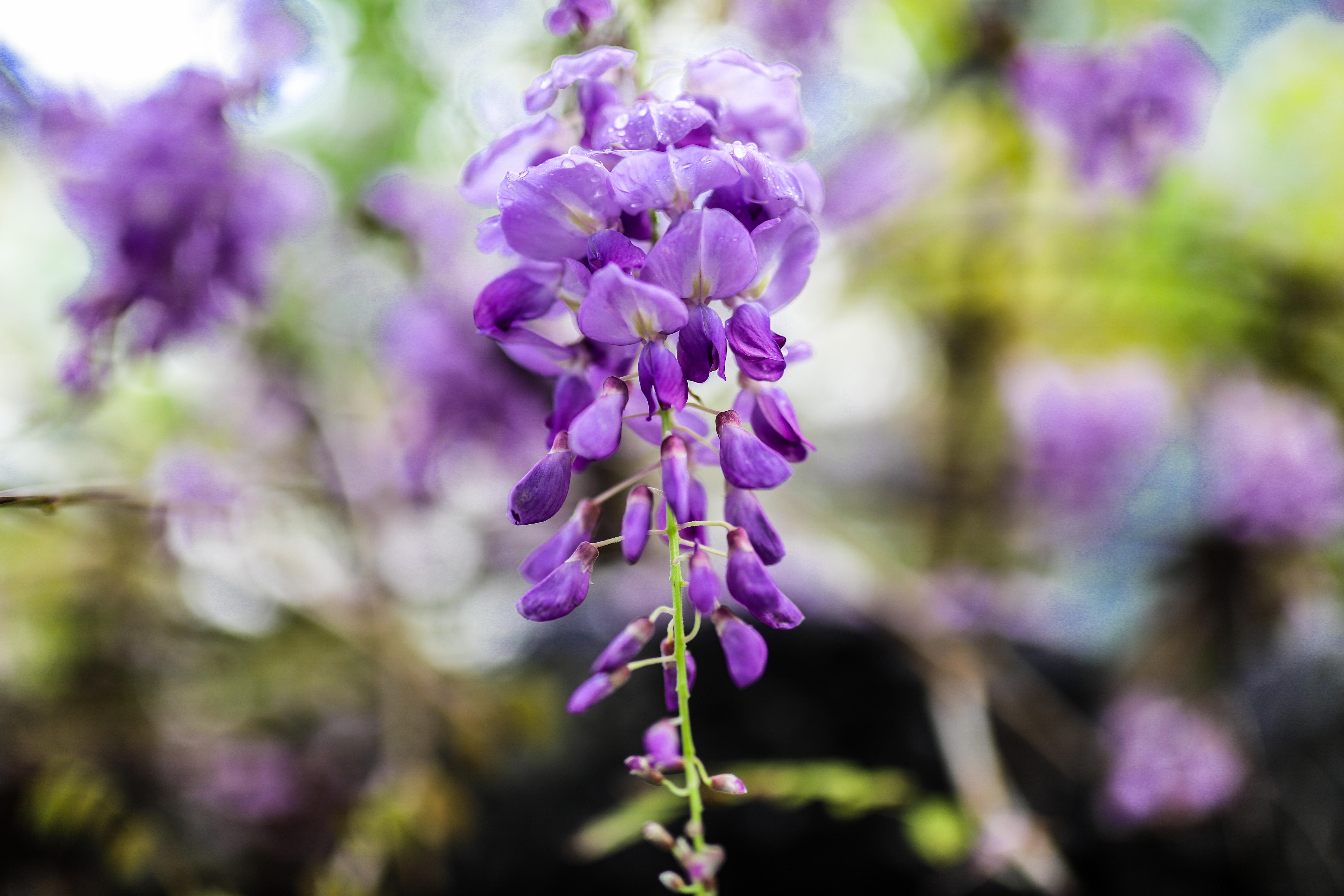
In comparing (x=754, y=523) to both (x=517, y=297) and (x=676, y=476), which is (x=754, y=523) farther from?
(x=517, y=297)

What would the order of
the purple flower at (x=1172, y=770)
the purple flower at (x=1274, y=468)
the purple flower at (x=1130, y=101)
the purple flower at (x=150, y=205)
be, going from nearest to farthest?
1. the purple flower at (x=150, y=205)
2. the purple flower at (x=1172, y=770)
3. the purple flower at (x=1130, y=101)
4. the purple flower at (x=1274, y=468)

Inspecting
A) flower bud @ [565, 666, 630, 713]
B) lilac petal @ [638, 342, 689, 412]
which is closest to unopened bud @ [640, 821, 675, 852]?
flower bud @ [565, 666, 630, 713]

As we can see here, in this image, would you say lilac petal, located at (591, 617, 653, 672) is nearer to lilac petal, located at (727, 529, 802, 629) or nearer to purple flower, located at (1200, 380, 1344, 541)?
lilac petal, located at (727, 529, 802, 629)

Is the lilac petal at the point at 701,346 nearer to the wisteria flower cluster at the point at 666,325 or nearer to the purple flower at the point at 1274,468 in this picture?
the wisteria flower cluster at the point at 666,325

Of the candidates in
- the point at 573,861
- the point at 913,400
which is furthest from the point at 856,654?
the point at 913,400

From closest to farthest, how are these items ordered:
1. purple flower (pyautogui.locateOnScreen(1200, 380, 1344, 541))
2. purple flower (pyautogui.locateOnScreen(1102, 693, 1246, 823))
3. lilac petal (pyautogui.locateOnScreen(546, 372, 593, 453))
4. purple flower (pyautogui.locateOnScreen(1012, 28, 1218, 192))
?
lilac petal (pyautogui.locateOnScreen(546, 372, 593, 453)) < purple flower (pyautogui.locateOnScreen(1102, 693, 1246, 823)) < purple flower (pyautogui.locateOnScreen(1012, 28, 1218, 192)) < purple flower (pyautogui.locateOnScreen(1200, 380, 1344, 541))

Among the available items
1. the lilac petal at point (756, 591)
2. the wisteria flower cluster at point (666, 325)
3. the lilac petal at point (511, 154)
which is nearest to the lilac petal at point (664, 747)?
the wisteria flower cluster at point (666, 325)
